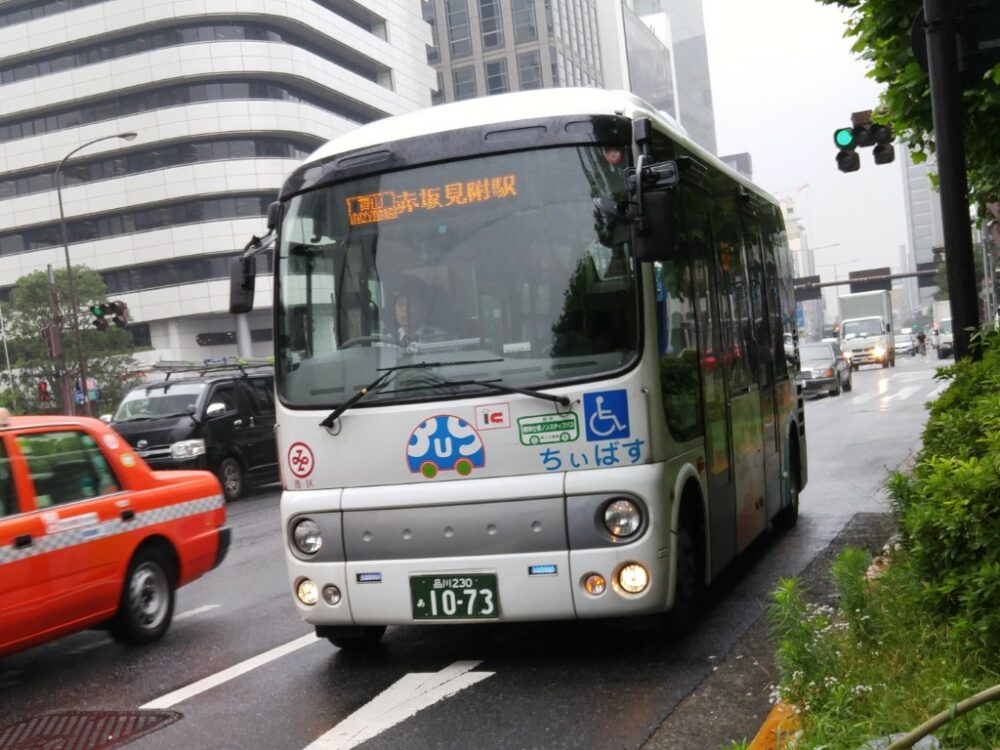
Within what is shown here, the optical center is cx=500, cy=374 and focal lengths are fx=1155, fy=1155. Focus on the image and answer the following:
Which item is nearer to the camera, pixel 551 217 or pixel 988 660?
pixel 988 660

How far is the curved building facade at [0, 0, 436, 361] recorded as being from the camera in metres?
69.6

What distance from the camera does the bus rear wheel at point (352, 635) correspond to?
21.9ft

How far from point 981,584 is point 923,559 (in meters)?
0.38

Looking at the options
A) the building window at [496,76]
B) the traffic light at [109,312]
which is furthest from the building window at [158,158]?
the traffic light at [109,312]

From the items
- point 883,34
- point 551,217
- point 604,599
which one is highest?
point 883,34

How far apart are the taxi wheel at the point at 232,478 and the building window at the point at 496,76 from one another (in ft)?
289

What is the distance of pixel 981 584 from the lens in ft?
11.7

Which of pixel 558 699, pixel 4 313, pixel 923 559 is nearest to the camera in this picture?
pixel 923 559

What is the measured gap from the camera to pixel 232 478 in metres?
18.9

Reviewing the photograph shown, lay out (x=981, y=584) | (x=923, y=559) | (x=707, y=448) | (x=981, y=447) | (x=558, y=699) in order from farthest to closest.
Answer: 1. (x=707, y=448)
2. (x=558, y=699)
3. (x=981, y=447)
4. (x=923, y=559)
5. (x=981, y=584)

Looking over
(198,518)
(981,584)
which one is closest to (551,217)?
(981,584)

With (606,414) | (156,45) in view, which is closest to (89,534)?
(606,414)

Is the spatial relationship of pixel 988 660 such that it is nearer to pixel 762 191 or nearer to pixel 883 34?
pixel 883 34

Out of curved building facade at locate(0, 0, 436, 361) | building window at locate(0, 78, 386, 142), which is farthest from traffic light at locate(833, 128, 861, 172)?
building window at locate(0, 78, 386, 142)
